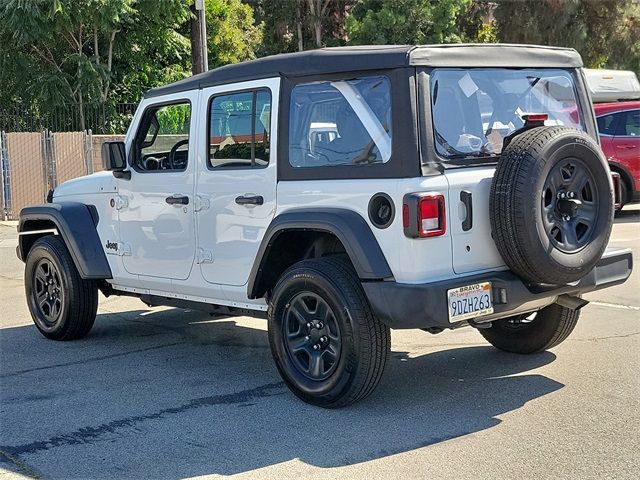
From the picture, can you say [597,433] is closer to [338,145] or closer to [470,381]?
[470,381]

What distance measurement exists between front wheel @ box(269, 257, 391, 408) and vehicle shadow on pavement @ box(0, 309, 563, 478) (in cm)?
18

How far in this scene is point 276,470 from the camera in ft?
13.8

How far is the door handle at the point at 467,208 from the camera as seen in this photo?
4.72 m

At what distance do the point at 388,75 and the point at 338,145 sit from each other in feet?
1.72

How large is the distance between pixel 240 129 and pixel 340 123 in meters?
0.87

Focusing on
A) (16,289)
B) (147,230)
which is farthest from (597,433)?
(16,289)

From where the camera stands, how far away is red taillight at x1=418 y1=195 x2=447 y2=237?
14.9ft

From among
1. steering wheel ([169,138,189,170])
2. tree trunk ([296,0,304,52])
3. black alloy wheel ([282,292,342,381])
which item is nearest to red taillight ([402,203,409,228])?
black alloy wheel ([282,292,342,381])

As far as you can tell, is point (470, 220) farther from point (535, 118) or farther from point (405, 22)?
point (405, 22)

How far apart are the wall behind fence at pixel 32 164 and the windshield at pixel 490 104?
13.7 metres

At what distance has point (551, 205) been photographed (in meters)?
4.78

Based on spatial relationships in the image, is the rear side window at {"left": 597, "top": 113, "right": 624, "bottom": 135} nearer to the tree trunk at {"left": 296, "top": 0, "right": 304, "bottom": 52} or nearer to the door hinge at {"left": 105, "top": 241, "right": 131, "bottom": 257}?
the door hinge at {"left": 105, "top": 241, "right": 131, "bottom": 257}

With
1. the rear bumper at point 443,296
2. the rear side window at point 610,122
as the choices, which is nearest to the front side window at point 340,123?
the rear bumper at point 443,296

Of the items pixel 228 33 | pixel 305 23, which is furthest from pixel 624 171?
pixel 305 23
